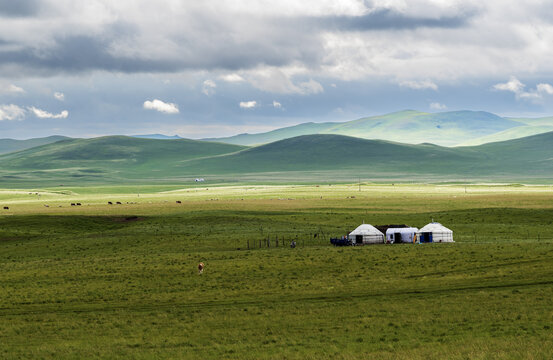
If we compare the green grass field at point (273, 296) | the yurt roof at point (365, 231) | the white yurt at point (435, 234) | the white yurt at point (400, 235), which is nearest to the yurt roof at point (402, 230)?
the white yurt at point (400, 235)

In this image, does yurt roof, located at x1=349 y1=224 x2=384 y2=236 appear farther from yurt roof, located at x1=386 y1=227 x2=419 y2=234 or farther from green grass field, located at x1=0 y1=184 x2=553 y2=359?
green grass field, located at x1=0 y1=184 x2=553 y2=359

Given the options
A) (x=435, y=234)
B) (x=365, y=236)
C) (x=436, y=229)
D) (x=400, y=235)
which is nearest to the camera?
(x=435, y=234)

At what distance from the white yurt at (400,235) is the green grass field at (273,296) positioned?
5.62m

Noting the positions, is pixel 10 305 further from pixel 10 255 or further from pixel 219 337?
pixel 10 255

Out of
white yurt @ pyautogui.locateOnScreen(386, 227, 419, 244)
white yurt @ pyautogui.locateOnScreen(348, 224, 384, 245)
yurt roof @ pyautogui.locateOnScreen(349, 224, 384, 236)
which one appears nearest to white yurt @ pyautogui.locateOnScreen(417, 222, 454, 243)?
white yurt @ pyautogui.locateOnScreen(386, 227, 419, 244)

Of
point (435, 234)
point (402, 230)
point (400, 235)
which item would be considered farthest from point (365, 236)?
point (435, 234)

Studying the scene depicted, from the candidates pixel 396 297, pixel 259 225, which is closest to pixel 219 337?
pixel 396 297

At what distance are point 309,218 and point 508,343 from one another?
76385mm

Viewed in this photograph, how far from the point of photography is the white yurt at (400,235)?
256ft

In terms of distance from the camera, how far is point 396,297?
45.1 metres

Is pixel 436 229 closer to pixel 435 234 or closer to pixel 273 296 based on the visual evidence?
pixel 435 234

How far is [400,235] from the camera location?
257 feet

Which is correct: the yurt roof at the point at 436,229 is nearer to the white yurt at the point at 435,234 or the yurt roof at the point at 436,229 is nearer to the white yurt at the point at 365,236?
the white yurt at the point at 435,234

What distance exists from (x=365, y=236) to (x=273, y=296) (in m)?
32.6
